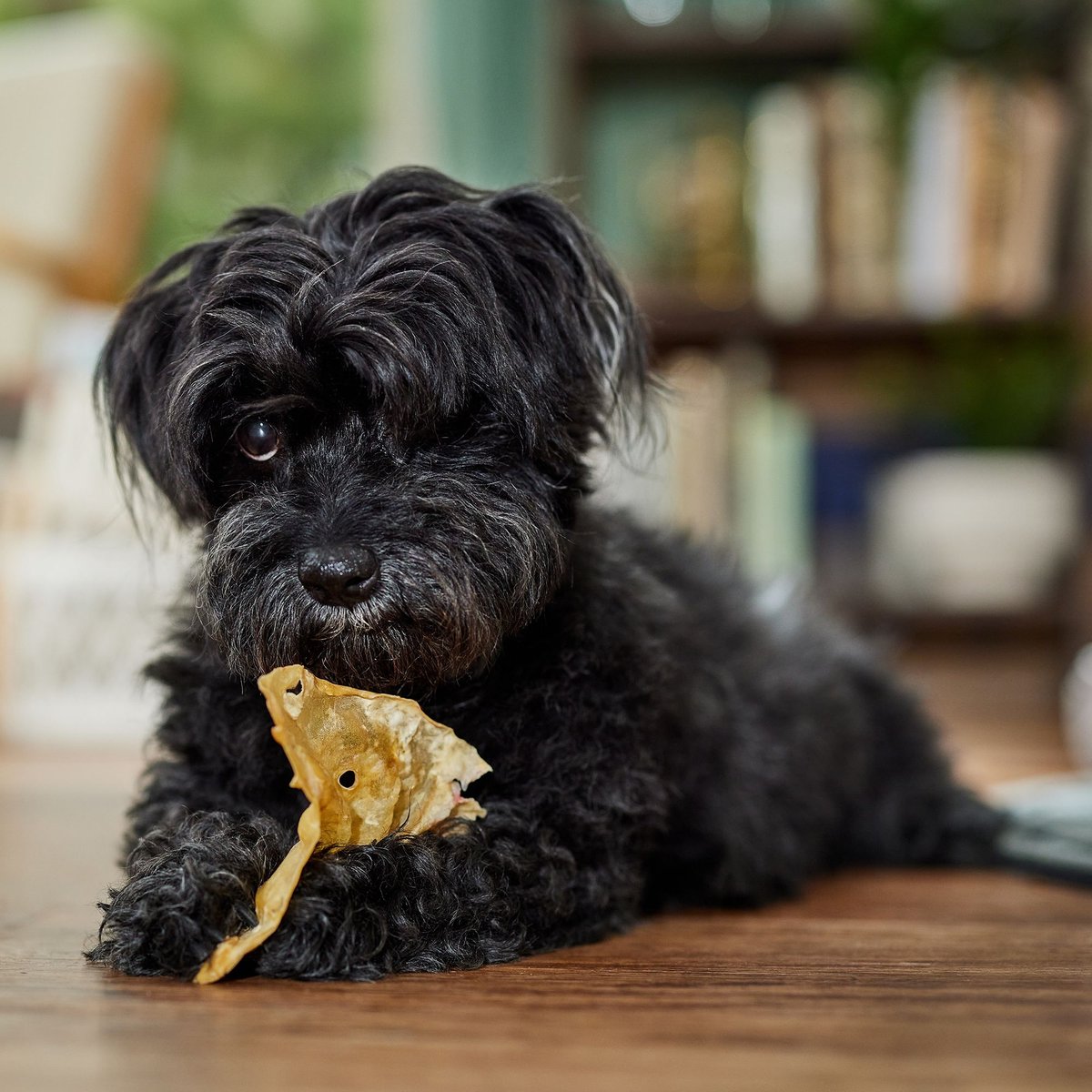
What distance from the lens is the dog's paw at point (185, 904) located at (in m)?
1.48

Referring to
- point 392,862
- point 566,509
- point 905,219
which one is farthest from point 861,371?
point 392,862

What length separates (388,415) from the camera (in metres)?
1.68

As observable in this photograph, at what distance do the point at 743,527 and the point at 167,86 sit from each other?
3463 mm

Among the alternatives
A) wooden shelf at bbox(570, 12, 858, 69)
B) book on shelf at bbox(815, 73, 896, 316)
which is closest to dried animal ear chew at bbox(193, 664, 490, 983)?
book on shelf at bbox(815, 73, 896, 316)

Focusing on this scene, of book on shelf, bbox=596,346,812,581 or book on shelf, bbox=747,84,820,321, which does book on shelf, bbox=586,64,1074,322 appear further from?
book on shelf, bbox=596,346,812,581

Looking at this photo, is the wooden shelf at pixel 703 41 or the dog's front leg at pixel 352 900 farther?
the wooden shelf at pixel 703 41

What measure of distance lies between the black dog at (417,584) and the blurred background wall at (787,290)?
2.41 metres

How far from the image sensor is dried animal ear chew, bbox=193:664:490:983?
1468 millimetres

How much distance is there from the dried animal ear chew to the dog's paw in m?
0.03

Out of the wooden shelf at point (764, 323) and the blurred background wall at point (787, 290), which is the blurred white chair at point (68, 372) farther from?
the wooden shelf at point (764, 323)

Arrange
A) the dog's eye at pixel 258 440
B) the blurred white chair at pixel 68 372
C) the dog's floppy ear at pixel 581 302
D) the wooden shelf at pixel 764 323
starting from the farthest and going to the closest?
the wooden shelf at pixel 764 323 → the blurred white chair at pixel 68 372 → the dog's floppy ear at pixel 581 302 → the dog's eye at pixel 258 440

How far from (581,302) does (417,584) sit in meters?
0.53

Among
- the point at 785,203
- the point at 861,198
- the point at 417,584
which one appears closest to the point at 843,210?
the point at 861,198

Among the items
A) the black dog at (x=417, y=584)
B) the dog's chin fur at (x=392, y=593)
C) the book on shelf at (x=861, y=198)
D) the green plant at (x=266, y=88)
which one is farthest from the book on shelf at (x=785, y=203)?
the green plant at (x=266, y=88)
